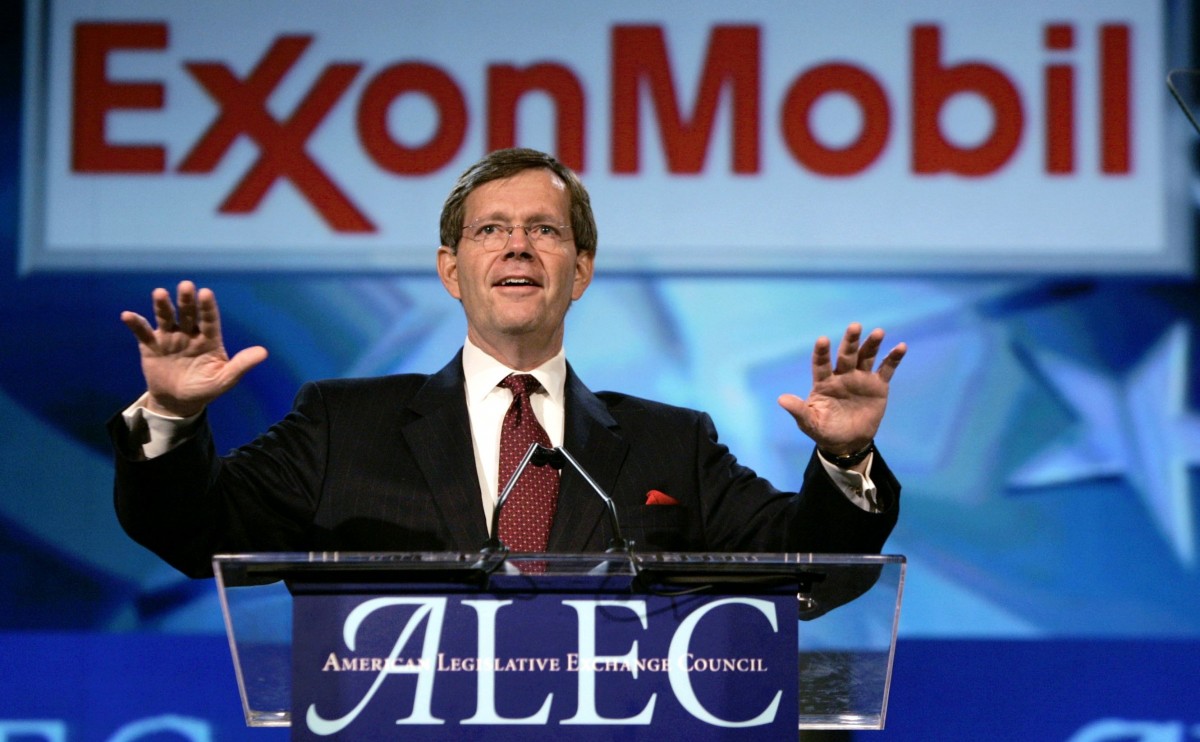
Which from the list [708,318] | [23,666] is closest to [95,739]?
[23,666]

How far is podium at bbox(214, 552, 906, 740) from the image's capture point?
138cm

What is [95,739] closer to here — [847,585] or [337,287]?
[337,287]

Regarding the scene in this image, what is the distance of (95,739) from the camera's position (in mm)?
3252

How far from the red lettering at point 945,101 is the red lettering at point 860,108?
→ 0.09m

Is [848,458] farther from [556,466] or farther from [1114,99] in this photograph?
[1114,99]

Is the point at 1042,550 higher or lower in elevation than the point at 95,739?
higher

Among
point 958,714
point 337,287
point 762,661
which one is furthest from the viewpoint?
point 337,287

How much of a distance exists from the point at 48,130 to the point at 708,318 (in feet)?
5.64

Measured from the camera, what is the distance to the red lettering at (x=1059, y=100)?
3.45 metres

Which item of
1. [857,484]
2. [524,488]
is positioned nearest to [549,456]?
[524,488]

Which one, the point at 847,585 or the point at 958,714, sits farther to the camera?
the point at 958,714

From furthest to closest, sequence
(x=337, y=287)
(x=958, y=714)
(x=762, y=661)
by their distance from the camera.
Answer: (x=337, y=287), (x=958, y=714), (x=762, y=661)

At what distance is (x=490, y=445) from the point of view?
205 centimetres

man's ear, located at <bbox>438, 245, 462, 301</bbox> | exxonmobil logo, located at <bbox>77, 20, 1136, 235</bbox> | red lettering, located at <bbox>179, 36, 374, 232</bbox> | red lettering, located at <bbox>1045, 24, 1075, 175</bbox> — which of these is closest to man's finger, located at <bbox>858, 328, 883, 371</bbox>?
man's ear, located at <bbox>438, 245, 462, 301</bbox>
